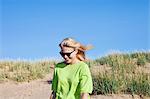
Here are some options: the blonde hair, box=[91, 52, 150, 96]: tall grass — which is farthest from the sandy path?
the blonde hair

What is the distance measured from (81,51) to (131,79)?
874 centimetres

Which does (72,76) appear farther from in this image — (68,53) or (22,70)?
(22,70)

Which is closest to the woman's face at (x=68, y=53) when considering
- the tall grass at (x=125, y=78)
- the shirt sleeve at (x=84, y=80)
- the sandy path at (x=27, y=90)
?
the shirt sleeve at (x=84, y=80)

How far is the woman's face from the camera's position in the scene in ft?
19.5

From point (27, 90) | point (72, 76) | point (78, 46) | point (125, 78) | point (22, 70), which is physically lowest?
point (27, 90)

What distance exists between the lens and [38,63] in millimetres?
20625

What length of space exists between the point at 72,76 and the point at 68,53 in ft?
1.01

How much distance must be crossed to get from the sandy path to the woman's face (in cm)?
920

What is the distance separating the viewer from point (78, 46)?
6047 millimetres

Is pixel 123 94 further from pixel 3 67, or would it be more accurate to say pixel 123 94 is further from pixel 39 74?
pixel 3 67

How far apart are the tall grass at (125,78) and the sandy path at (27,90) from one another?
1.96m

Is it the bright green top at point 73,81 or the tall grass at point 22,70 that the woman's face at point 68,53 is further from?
the tall grass at point 22,70

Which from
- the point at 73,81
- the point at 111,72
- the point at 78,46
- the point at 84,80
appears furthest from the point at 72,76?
the point at 111,72

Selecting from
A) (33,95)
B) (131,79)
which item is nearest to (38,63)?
(33,95)
